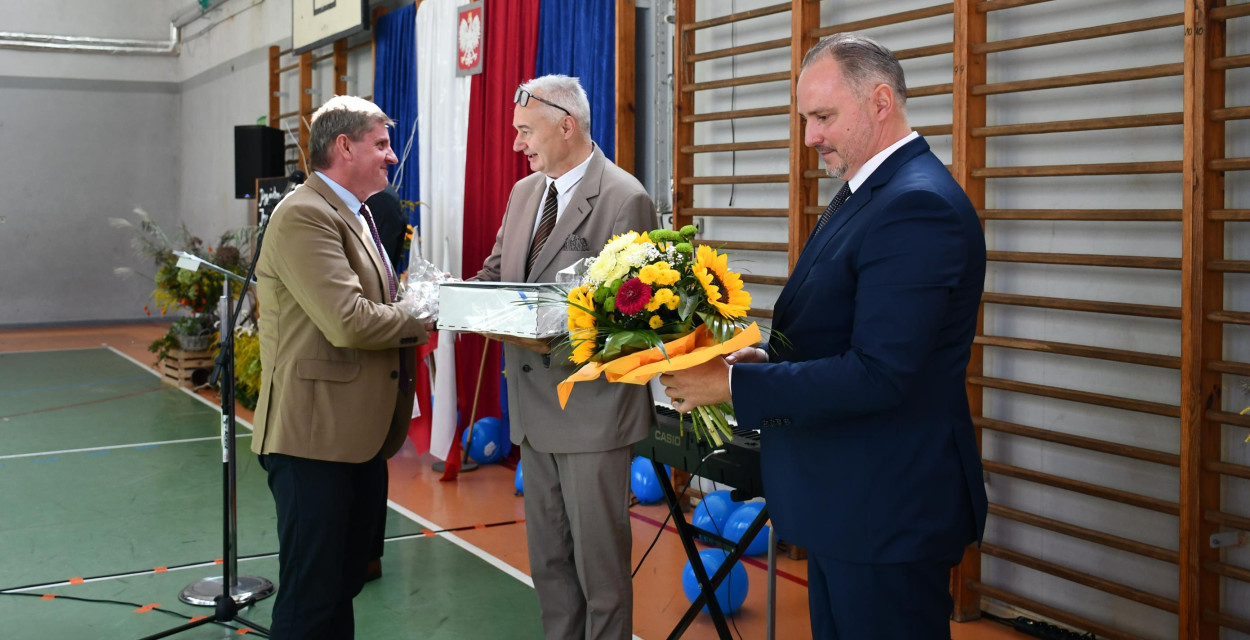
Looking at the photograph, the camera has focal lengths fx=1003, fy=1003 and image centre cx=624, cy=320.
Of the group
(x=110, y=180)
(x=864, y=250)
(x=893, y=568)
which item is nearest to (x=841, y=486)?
(x=893, y=568)

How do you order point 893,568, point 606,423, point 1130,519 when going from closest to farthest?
1. point 893,568
2. point 606,423
3. point 1130,519

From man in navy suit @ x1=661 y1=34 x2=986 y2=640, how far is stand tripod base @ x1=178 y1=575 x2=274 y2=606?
2491mm

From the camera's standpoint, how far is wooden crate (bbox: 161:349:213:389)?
8430 millimetres

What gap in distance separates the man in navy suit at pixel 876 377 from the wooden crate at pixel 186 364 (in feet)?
24.9

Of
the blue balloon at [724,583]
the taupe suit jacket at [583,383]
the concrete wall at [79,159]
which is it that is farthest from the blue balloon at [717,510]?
the concrete wall at [79,159]

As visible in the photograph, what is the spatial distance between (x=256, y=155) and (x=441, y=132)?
136 inches

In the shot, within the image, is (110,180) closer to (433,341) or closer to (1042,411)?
(433,341)

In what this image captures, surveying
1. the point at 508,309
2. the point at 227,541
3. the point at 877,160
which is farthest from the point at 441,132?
the point at 877,160

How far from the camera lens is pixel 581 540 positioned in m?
2.62

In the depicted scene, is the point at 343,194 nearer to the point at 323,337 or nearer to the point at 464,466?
the point at 323,337

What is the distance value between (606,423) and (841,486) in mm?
945

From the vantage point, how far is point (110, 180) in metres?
13.6

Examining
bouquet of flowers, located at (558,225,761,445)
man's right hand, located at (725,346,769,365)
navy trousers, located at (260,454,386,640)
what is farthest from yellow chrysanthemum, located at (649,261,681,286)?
navy trousers, located at (260,454,386,640)

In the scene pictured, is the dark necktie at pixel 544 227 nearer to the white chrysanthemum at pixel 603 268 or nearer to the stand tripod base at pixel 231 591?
the white chrysanthemum at pixel 603 268
